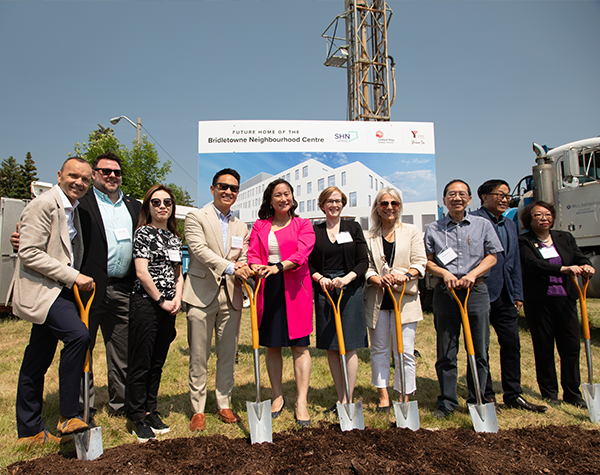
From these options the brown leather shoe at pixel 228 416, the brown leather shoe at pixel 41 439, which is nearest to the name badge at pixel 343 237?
the brown leather shoe at pixel 228 416

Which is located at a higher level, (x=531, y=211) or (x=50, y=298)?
(x=531, y=211)

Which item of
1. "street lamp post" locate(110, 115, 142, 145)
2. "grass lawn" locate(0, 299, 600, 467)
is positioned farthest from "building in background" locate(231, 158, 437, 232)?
"street lamp post" locate(110, 115, 142, 145)

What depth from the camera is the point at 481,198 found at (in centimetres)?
362

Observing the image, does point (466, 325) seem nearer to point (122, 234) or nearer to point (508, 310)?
point (508, 310)

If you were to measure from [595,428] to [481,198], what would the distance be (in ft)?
6.70

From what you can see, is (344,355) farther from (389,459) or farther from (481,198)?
(481,198)

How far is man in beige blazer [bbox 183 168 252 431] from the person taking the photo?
2.90 meters

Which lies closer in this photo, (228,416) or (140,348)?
(140,348)

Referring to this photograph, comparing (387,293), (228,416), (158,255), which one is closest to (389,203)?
(387,293)

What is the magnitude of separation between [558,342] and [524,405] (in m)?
0.69

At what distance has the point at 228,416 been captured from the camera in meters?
2.97

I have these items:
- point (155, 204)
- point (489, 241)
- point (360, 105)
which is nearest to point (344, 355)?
point (489, 241)

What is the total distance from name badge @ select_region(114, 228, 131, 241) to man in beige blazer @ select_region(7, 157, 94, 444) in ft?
Answer: 1.20

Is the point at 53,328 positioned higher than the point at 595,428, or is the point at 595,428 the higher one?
the point at 53,328
